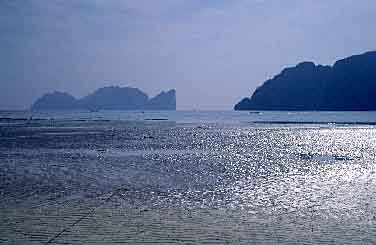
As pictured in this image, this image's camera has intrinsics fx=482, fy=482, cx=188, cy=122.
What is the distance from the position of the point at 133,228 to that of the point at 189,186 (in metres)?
7.42

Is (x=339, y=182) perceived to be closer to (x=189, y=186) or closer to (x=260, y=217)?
(x=189, y=186)

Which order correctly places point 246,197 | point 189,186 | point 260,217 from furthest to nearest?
point 189,186, point 246,197, point 260,217

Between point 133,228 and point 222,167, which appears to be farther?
point 222,167

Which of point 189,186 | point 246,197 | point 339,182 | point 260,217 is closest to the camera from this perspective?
point 260,217

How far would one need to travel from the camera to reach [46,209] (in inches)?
579

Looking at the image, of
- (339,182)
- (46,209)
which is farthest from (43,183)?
(339,182)

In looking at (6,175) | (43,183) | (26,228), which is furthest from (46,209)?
(6,175)

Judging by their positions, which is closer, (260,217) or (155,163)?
(260,217)

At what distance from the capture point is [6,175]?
72.4ft

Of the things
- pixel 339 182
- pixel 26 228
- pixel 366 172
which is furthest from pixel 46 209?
pixel 366 172

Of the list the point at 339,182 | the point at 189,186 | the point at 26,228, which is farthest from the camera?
the point at 339,182

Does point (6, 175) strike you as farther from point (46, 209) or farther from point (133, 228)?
point (133, 228)

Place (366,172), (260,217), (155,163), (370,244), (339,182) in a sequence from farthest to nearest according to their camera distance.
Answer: (155,163) < (366,172) < (339,182) < (260,217) < (370,244)

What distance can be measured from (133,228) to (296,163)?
58.0ft
